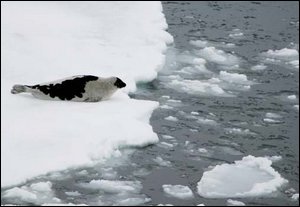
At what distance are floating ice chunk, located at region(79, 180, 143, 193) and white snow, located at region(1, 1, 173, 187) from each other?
34 centimetres

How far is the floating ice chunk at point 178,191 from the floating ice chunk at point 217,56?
431cm

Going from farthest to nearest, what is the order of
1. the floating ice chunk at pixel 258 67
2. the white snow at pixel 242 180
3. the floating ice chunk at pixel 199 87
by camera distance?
the floating ice chunk at pixel 258 67, the floating ice chunk at pixel 199 87, the white snow at pixel 242 180

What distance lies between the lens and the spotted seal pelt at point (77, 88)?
7.31 metres

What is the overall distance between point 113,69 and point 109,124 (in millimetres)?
2160

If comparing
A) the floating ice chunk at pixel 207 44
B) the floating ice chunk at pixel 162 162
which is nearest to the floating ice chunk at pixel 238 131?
the floating ice chunk at pixel 162 162

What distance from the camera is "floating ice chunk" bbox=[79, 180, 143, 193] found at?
222 inches

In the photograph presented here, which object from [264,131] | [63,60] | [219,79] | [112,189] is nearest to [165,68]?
[219,79]

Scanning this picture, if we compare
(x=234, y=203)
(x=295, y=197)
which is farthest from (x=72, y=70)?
(x=295, y=197)

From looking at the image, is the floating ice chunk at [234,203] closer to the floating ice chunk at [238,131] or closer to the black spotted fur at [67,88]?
the floating ice chunk at [238,131]

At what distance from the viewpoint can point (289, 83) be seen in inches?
355

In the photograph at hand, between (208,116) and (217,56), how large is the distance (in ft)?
8.70

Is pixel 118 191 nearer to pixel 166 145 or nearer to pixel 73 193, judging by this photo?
pixel 73 193

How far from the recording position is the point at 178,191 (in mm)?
5730

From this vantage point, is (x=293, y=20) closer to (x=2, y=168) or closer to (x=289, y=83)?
(x=289, y=83)
